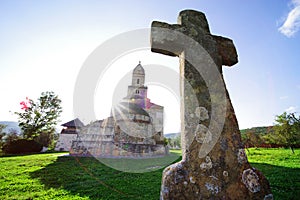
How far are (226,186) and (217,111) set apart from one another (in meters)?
0.89

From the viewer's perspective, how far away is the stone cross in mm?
1837

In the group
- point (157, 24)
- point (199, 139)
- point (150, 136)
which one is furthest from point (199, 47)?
point (150, 136)

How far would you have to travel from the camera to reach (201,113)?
215 centimetres

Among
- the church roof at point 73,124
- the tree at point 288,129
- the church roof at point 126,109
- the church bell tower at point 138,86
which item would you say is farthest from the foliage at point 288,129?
the church roof at point 73,124

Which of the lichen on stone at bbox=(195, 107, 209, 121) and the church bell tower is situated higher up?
the church bell tower

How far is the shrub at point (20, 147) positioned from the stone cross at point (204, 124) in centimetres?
2709

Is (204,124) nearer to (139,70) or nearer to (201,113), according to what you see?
(201,113)

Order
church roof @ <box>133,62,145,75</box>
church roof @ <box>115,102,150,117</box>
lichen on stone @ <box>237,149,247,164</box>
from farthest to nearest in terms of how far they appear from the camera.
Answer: church roof @ <box>133,62,145,75</box> → church roof @ <box>115,102,150,117</box> → lichen on stone @ <box>237,149,247,164</box>

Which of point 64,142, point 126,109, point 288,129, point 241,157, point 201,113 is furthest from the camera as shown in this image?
point 64,142

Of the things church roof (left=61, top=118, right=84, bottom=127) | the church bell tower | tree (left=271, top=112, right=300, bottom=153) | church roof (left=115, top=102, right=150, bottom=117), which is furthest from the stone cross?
the church bell tower

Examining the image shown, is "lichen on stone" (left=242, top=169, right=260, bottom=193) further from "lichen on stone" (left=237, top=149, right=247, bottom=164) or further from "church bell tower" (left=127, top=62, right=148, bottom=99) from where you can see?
"church bell tower" (left=127, top=62, right=148, bottom=99)

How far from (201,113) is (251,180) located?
940mm

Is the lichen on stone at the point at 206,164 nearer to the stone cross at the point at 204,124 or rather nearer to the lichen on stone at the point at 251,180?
the stone cross at the point at 204,124

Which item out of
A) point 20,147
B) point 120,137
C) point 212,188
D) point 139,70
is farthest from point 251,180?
point 139,70
